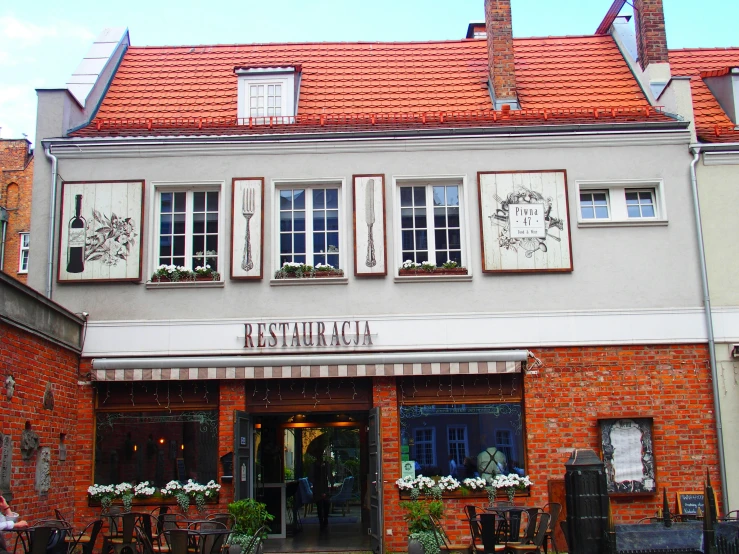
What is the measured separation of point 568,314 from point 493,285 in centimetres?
131

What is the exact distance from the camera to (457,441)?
45.3ft

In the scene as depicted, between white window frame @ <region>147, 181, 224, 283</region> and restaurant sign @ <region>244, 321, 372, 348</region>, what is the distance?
3.91 feet

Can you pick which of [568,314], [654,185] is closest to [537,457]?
[568,314]

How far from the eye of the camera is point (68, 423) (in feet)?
43.9

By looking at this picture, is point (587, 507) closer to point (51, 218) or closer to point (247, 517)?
point (247, 517)

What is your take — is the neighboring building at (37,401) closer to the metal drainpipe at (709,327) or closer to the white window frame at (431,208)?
the white window frame at (431,208)

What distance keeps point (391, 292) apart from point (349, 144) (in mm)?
2683

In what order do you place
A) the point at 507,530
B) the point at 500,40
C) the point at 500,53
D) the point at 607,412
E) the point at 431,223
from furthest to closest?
the point at 500,40 < the point at 500,53 < the point at 431,223 < the point at 607,412 < the point at 507,530

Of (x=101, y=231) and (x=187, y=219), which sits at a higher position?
(x=187, y=219)

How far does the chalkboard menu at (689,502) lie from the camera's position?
43.3 feet

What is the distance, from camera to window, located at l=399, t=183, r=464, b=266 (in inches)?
565

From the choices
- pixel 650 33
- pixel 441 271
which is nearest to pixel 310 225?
pixel 441 271

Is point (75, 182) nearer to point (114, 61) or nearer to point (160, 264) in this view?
point (160, 264)

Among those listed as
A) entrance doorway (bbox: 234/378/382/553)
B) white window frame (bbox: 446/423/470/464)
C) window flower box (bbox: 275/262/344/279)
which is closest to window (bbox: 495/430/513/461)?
white window frame (bbox: 446/423/470/464)
